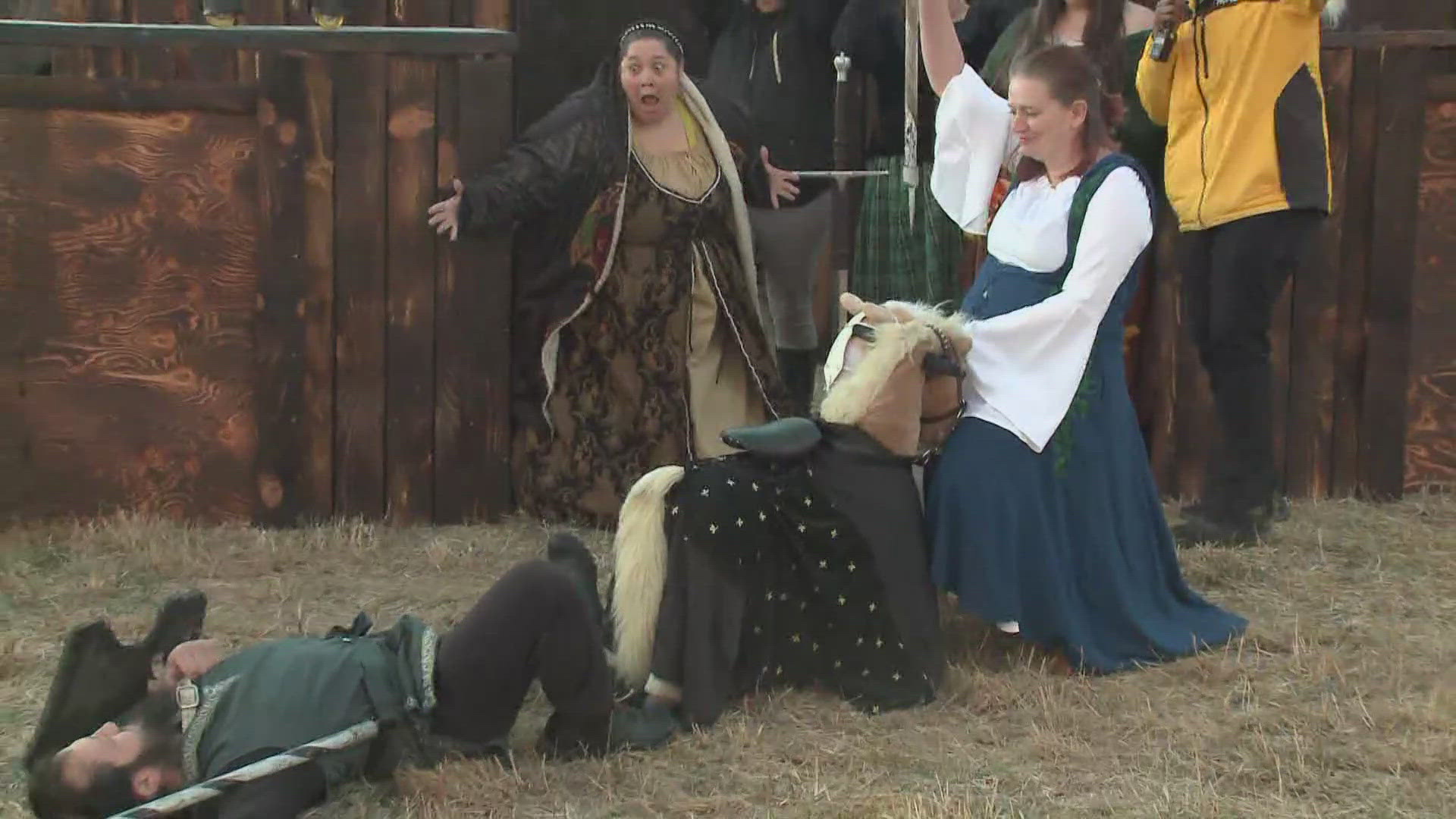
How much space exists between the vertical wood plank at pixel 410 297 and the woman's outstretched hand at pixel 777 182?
1.09 m

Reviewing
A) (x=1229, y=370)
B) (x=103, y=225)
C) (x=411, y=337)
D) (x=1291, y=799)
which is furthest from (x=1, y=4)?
(x=1291, y=799)

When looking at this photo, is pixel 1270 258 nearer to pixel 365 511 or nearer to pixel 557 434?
pixel 557 434

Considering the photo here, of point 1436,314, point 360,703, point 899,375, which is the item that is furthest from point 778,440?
point 1436,314

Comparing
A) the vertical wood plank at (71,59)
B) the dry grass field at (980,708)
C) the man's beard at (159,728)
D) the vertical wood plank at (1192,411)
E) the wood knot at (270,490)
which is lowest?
the dry grass field at (980,708)

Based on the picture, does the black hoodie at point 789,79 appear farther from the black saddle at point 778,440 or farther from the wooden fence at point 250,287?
the black saddle at point 778,440

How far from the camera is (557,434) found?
202 inches

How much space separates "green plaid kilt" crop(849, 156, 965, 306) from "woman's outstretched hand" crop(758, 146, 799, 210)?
418 mm

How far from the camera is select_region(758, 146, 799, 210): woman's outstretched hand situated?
530 cm

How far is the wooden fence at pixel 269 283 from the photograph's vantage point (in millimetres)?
4840

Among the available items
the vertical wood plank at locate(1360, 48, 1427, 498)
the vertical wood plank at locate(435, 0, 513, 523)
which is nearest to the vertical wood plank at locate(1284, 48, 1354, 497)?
the vertical wood plank at locate(1360, 48, 1427, 498)

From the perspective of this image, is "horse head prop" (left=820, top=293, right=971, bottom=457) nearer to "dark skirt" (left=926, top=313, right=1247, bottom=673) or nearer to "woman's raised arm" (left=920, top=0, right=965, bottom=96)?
"dark skirt" (left=926, top=313, right=1247, bottom=673)

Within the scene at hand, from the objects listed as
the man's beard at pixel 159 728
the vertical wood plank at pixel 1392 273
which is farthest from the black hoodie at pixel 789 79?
the man's beard at pixel 159 728

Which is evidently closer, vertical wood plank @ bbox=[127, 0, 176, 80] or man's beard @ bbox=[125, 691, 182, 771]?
man's beard @ bbox=[125, 691, 182, 771]

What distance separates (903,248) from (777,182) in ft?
1.77
